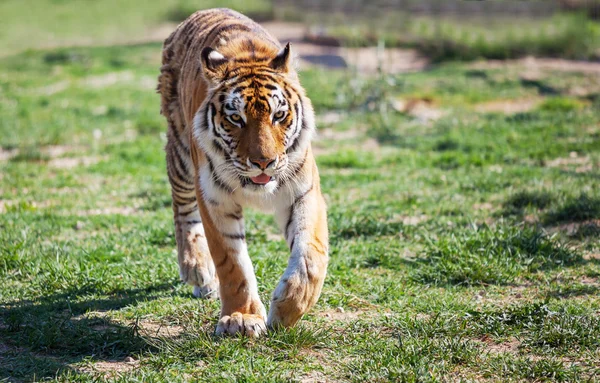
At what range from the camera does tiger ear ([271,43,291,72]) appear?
3.91 m

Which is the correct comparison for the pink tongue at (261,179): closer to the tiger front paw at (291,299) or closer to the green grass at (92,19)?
the tiger front paw at (291,299)

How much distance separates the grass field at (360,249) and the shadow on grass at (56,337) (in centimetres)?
1

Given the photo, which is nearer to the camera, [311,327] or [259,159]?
[259,159]

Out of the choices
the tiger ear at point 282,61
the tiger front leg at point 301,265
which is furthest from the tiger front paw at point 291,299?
the tiger ear at point 282,61

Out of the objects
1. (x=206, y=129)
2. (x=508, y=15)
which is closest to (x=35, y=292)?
(x=206, y=129)

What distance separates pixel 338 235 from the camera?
5.48m

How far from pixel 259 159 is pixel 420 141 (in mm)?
5020

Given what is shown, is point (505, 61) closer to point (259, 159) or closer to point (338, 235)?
point (338, 235)

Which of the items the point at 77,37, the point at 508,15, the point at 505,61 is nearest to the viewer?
the point at 505,61

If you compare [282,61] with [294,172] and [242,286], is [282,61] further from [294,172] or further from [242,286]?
[242,286]

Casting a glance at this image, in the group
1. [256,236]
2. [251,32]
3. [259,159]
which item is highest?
[251,32]

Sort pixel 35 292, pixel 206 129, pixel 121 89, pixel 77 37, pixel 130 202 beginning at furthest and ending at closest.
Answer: pixel 77 37
pixel 121 89
pixel 130 202
pixel 35 292
pixel 206 129

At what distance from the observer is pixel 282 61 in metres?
3.92

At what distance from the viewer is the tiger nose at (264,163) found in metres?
3.55
